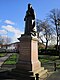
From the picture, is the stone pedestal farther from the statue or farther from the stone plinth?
the statue

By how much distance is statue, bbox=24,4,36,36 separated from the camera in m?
16.9

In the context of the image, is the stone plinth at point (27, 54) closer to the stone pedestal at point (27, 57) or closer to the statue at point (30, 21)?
the stone pedestal at point (27, 57)

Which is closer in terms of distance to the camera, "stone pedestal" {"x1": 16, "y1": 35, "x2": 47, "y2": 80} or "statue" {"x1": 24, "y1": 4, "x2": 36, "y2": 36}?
"stone pedestal" {"x1": 16, "y1": 35, "x2": 47, "y2": 80}

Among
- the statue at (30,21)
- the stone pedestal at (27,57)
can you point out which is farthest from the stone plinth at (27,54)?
the statue at (30,21)

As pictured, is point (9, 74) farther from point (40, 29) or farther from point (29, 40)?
point (40, 29)

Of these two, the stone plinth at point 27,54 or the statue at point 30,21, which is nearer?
the stone plinth at point 27,54

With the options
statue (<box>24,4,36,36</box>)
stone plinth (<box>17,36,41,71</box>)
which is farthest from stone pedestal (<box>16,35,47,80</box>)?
statue (<box>24,4,36,36</box>)

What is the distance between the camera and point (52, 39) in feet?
202

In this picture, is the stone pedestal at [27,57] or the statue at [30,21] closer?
the stone pedestal at [27,57]

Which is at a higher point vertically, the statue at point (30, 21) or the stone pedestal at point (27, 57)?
the statue at point (30, 21)

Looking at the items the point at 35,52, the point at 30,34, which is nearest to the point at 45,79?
the point at 35,52

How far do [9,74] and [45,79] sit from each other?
3.17 metres

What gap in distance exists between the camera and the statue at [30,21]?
1688cm

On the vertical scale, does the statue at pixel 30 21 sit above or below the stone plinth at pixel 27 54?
above
